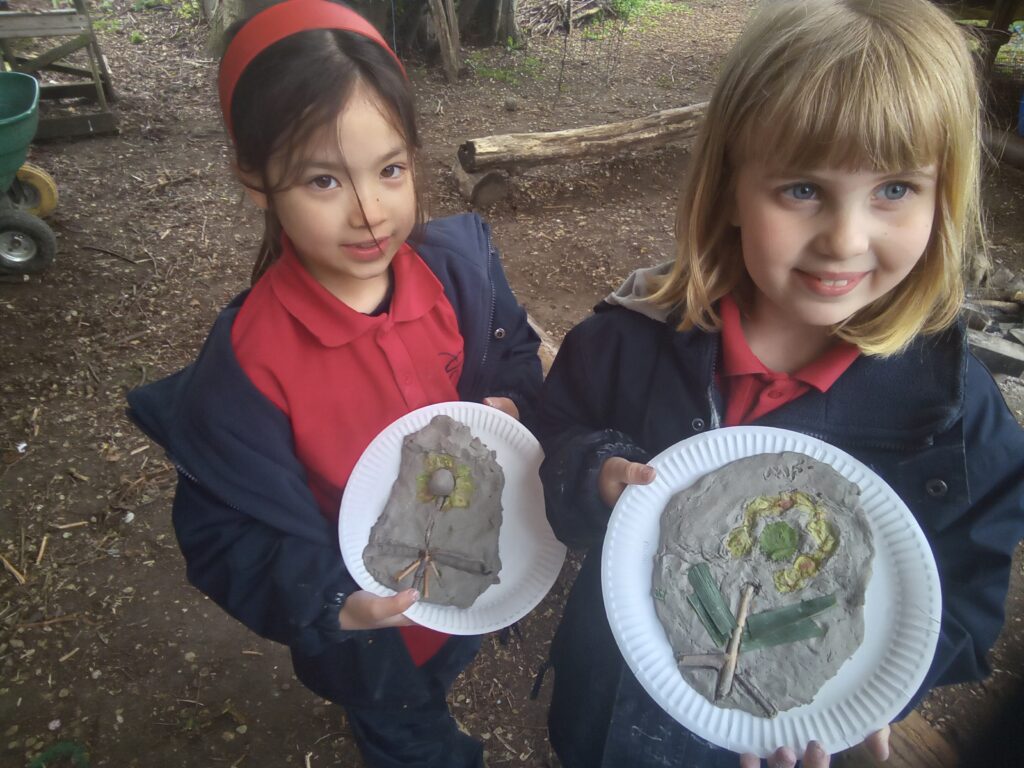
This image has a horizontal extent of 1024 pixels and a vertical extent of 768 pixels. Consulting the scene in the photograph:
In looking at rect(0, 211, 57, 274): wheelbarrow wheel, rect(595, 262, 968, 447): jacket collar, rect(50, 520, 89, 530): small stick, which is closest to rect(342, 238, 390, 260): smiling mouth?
rect(595, 262, 968, 447): jacket collar

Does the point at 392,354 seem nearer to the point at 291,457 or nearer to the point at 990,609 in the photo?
the point at 291,457

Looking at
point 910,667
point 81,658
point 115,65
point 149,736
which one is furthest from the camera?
point 115,65

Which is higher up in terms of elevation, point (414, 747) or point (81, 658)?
point (414, 747)

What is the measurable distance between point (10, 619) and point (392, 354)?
7.06 ft

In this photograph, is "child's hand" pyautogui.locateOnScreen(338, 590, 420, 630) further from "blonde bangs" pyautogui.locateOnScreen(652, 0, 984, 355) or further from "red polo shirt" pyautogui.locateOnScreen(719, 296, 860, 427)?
"blonde bangs" pyautogui.locateOnScreen(652, 0, 984, 355)

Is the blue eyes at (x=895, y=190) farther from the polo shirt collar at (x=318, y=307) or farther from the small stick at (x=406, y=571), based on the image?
the small stick at (x=406, y=571)

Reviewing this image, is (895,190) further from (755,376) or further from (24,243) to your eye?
(24,243)

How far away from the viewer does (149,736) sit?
2.33 m

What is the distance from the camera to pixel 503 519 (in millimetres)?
1616

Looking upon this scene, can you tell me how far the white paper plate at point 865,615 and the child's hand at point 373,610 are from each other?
435mm

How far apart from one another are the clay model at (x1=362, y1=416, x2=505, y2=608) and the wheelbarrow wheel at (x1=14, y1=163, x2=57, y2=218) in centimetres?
427

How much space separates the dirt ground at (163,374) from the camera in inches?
93.4

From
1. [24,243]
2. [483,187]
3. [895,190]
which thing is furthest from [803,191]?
[24,243]

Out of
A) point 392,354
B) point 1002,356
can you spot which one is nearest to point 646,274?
point 392,354
